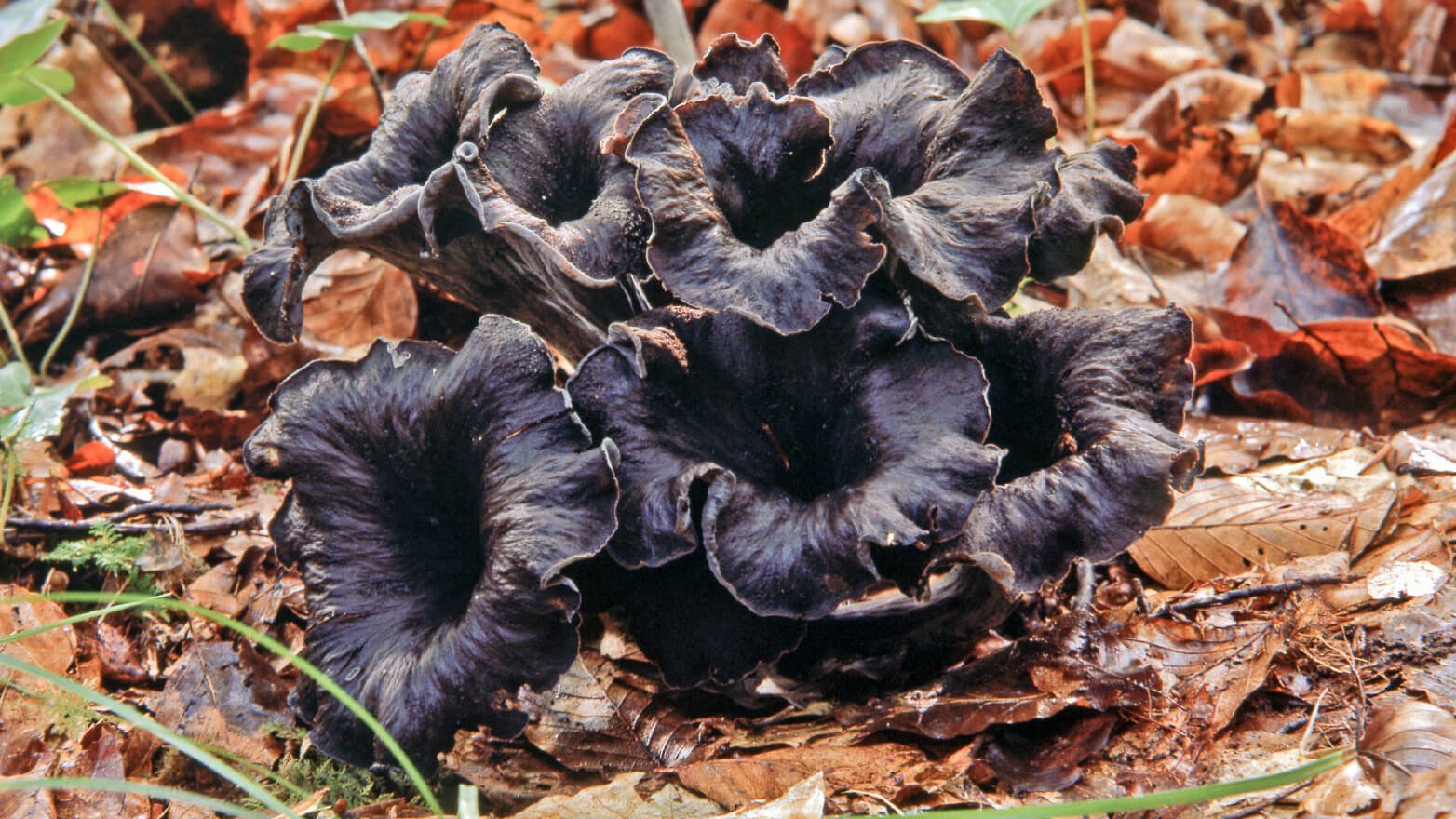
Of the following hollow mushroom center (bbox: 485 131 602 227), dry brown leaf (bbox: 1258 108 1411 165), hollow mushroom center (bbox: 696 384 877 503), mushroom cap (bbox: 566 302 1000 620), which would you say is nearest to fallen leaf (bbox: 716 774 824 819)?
mushroom cap (bbox: 566 302 1000 620)

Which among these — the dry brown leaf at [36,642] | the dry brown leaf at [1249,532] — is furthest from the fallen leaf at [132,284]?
the dry brown leaf at [1249,532]

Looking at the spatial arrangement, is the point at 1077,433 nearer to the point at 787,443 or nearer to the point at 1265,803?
the point at 787,443

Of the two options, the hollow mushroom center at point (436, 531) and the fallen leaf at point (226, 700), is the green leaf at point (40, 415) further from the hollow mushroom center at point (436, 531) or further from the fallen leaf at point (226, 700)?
the hollow mushroom center at point (436, 531)

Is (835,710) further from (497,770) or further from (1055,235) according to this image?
(1055,235)

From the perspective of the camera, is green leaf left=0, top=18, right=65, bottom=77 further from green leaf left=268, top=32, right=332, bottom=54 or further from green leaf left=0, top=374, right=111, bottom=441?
green leaf left=0, top=374, right=111, bottom=441

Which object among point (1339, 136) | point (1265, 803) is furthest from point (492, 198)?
point (1339, 136)

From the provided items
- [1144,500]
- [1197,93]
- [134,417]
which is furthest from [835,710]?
[1197,93]
